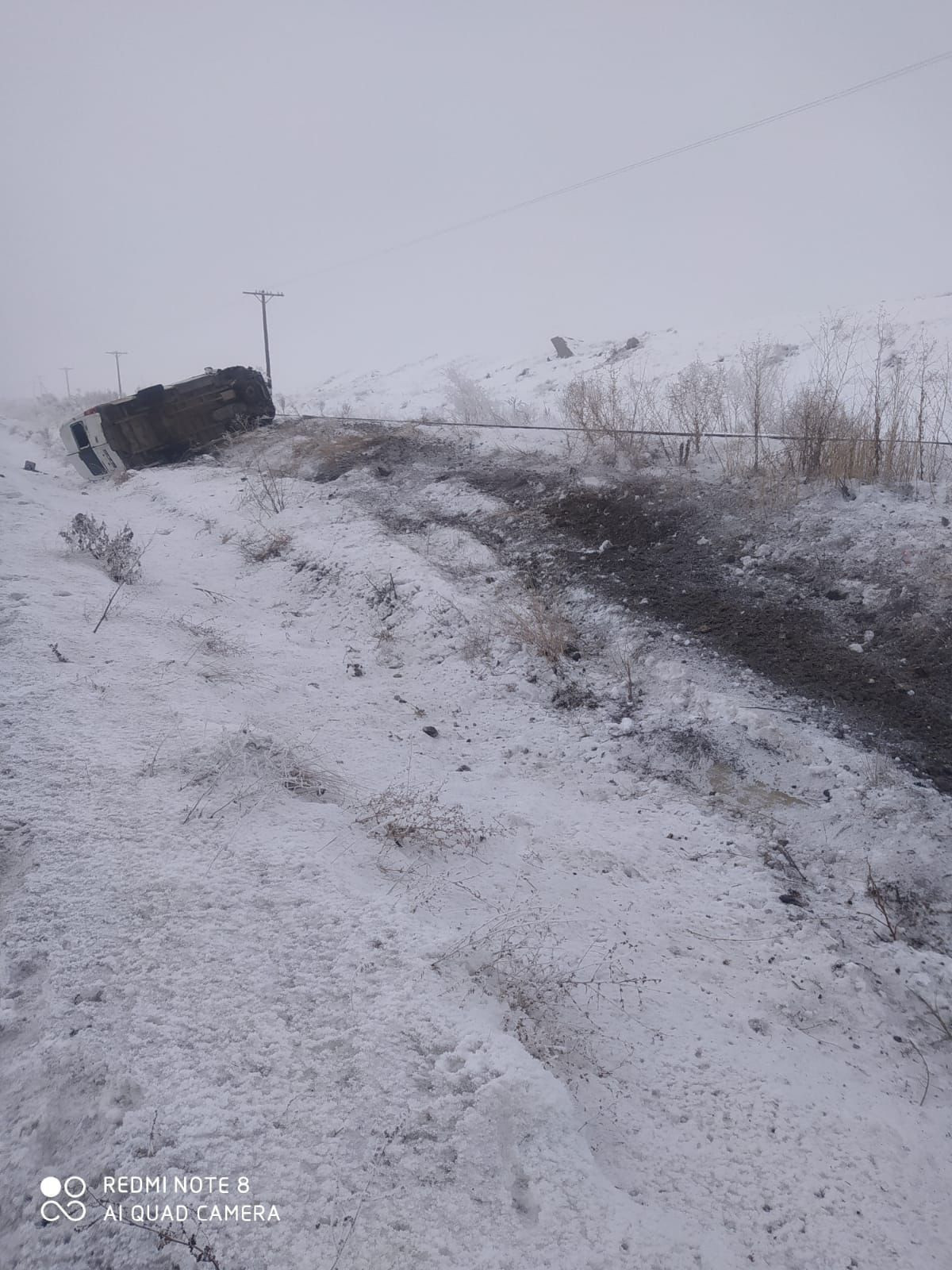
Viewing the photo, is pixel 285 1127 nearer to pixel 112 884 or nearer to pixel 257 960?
pixel 257 960

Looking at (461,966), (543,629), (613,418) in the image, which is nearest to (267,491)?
(613,418)

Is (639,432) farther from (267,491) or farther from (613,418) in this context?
(267,491)

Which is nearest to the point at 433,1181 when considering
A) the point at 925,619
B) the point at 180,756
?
the point at 180,756

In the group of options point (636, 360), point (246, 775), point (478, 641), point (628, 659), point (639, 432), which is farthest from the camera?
point (636, 360)

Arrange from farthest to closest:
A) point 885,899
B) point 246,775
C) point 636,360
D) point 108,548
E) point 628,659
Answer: point 636,360 → point 108,548 → point 628,659 → point 246,775 → point 885,899

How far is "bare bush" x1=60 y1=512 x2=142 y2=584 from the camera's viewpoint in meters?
5.02

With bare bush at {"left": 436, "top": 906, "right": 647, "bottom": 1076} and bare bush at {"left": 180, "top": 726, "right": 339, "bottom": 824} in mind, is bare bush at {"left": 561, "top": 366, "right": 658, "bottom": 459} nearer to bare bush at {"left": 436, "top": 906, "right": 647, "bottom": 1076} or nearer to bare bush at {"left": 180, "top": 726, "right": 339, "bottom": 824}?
bare bush at {"left": 180, "top": 726, "right": 339, "bottom": 824}

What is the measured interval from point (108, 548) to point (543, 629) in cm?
364

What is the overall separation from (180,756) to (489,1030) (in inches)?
67.1

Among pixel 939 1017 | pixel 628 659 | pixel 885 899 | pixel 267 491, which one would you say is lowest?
pixel 939 1017

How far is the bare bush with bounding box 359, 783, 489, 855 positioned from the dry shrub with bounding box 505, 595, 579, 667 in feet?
4.96

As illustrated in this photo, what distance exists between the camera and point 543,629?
4242 mm

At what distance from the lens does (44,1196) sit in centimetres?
138

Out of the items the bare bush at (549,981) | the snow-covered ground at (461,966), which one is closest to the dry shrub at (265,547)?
the snow-covered ground at (461,966)
